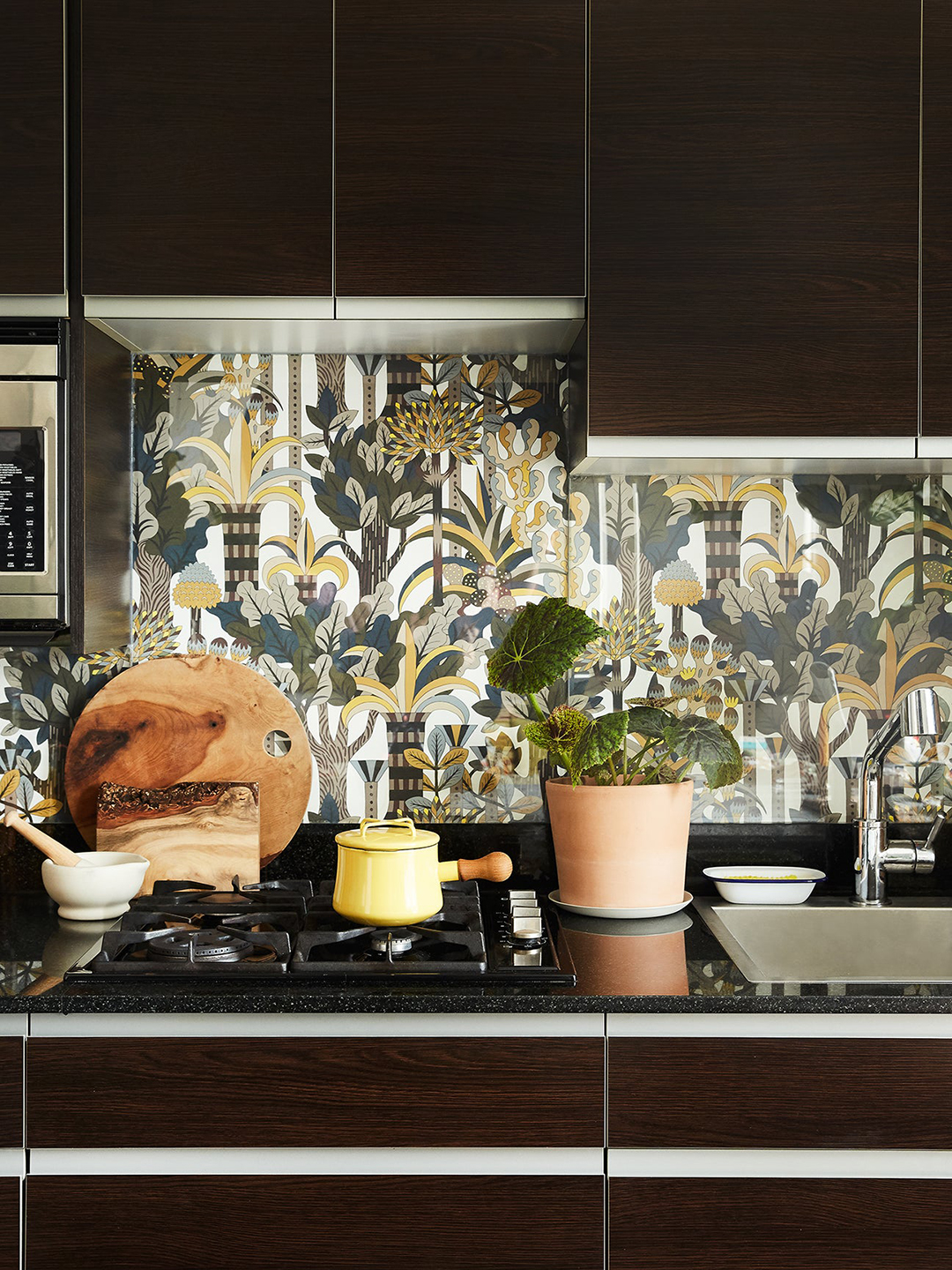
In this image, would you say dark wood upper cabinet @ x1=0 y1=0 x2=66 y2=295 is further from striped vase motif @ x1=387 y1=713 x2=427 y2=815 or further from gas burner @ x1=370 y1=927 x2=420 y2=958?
gas burner @ x1=370 y1=927 x2=420 y2=958

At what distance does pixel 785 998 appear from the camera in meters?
1.38

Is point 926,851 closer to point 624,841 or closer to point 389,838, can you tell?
point 624,841

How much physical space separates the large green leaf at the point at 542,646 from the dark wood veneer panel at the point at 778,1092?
60 centimetres

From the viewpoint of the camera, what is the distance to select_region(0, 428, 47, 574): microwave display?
1685mm

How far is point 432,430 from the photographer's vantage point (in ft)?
6.66

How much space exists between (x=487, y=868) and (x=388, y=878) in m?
0.17

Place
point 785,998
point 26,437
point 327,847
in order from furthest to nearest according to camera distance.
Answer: point 327,847, point 26,437, point 785,998

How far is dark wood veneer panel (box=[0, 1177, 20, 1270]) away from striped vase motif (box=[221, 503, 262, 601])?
105cm

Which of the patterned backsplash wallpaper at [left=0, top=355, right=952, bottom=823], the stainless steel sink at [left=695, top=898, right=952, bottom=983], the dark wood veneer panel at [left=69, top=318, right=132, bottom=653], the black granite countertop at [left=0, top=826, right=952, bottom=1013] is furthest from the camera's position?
the patterned backsplash wallpaper at [left=0, top=355, right=952, bottom=823]

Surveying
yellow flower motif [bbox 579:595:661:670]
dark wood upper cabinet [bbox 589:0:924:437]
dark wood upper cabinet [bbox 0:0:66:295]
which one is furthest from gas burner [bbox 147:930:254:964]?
dark wood upper cabinet [bbox 0:0:66:295]

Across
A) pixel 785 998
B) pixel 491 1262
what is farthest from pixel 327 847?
pixel 785 998

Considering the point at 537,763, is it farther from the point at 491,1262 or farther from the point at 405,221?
the point at 405,221

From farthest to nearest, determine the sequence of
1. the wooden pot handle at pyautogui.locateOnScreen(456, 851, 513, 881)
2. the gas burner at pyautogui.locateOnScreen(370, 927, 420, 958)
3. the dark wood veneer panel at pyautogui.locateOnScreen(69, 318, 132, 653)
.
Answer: the dark wood veneer panel at pyautogui.locateOnScreen(69, 318, 132, 653), the wooden pot handle at pyautogui.locateOnScreen(456, 851, 513, 881), the gas burner at pyautogui.locateOnScreen(370, 927, 420, 958)

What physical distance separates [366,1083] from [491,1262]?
0.29m
